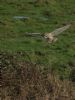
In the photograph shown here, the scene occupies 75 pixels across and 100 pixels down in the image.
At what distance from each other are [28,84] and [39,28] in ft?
24.6

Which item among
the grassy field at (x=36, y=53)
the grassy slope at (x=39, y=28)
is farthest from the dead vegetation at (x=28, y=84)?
the grassy slope at (x=39, y=28)

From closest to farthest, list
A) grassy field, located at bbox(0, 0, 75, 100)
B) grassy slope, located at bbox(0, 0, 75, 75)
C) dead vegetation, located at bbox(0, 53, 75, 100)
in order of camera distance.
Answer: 1. dead vegetation, located at bbox(0, 53, 75, 100)
2. grassy field, located at bbox(0, 0, 75, 100)
3. grassy slope, located at bbox(0, 0, 75, 75)

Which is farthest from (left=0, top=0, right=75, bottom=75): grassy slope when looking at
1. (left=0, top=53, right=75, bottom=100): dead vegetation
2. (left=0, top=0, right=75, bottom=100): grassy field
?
(left=0, top=53, right=75, bottom=100): dead vegetation

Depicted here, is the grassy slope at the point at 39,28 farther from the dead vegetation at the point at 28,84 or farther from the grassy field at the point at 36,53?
the dead vegetation at the point at 28,84

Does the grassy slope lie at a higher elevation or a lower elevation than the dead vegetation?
lower

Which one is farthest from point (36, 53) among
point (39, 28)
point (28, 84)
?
point (28, 84)

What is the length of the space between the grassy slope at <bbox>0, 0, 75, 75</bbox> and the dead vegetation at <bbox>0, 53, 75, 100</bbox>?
2014 mm

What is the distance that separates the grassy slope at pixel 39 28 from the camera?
53.3 feet

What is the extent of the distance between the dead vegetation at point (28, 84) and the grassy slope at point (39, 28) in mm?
2014

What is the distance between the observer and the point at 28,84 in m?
12.3

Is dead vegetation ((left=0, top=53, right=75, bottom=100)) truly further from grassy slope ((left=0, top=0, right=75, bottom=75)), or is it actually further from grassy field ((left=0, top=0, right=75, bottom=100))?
grassy slope ((left=0, top=0, right=75, bottom=75))

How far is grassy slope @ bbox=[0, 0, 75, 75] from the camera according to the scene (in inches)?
639

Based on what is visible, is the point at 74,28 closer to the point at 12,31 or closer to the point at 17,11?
the point at 12,31

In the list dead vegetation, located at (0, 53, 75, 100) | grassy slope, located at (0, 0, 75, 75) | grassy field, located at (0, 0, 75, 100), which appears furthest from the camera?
grassy slope, located at (0, 0, 75, 75)
